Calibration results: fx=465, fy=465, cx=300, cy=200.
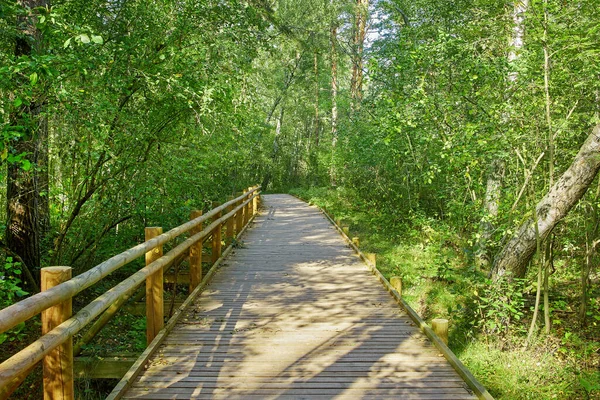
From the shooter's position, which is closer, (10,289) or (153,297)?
(10,289)

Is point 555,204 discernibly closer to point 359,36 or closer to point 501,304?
point 501,304

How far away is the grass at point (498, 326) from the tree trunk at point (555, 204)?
368 millimetres

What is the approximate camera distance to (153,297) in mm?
4441

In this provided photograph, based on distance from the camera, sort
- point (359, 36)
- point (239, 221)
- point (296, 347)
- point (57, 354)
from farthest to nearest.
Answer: point (359, 36), point (239, 221), point (296, 347), point (57, 354)

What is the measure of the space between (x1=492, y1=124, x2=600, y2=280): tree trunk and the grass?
1.21 ft

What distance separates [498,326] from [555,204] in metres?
1.78

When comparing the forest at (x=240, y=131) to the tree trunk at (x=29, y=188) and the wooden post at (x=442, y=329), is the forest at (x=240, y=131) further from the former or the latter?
→ the wooden post at (x=442, y=329)

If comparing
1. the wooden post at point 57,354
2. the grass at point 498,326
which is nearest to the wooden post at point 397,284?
the grass at point 498,326

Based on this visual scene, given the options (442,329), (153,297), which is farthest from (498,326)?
(153,297)

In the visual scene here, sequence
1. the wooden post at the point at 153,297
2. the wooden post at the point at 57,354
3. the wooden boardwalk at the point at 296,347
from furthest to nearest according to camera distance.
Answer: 1. the wooden post at the point at 153,297
2. the wooden boardwalk at the point at 296,347
3. the wooden post at the point at 57,354

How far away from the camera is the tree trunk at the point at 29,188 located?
5777mm

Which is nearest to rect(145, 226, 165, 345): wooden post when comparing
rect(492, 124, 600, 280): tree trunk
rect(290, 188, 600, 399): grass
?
rect(290, 188, 600, 399): grass

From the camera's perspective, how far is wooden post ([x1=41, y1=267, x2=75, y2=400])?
2523 millimetres

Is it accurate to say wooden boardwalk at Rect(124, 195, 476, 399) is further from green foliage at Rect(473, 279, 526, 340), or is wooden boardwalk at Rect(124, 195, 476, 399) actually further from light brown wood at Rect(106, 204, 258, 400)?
green foliage at Rect(473, 279, 526, 340)
